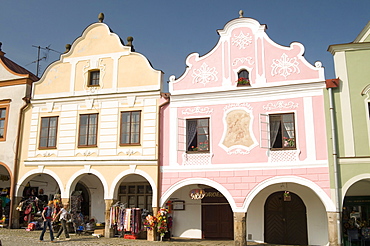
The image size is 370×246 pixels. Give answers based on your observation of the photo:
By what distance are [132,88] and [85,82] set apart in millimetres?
2358

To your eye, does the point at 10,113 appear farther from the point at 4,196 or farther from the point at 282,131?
the point at 282,131

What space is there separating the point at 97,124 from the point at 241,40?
22.7ft

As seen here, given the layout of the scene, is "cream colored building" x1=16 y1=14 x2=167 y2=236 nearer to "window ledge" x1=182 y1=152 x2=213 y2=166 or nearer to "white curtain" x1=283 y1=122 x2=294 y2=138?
"window ledge" x1=182 y1=152 x2=213 y2=166

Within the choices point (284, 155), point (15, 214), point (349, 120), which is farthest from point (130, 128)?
point (349, 120)

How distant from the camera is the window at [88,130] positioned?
16891 millimetres

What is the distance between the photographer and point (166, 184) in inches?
612

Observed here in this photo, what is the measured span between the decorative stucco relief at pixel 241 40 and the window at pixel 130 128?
4862 mm

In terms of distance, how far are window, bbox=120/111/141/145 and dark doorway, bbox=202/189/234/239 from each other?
3.77 metres

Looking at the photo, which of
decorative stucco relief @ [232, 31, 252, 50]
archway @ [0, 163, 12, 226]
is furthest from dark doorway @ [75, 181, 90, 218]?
decorative stucco relief @ [232, 31, 252, 50]

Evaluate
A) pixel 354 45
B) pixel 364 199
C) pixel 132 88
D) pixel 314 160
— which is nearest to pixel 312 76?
pixel 354 45

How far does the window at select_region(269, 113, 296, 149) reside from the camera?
1442cm

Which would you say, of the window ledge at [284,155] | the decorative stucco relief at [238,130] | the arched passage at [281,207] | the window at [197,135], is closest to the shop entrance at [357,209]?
the arched passage at [281,207]

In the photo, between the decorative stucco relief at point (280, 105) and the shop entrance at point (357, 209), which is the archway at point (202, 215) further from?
the shop entrance at point (357, 209)

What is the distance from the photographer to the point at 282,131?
14.6 meters
